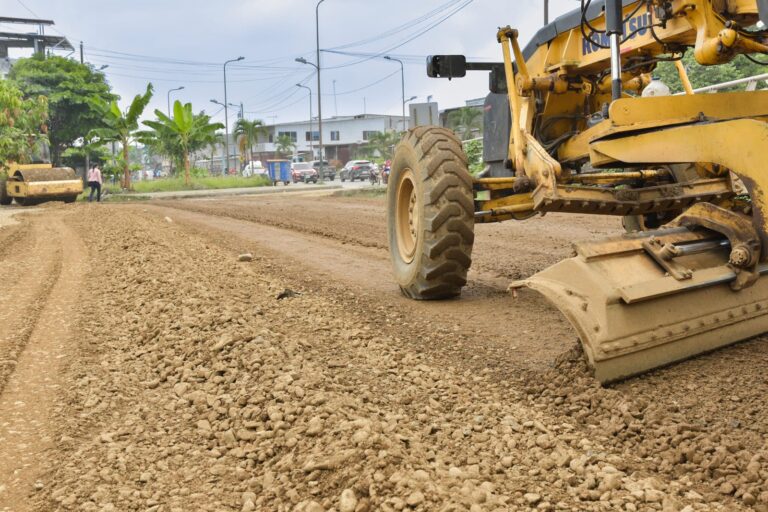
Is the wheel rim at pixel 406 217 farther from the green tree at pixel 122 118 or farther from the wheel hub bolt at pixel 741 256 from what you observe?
the green tree at pixel 122 118

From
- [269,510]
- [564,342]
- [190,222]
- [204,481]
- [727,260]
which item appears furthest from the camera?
[190,222]

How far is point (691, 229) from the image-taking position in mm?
3887

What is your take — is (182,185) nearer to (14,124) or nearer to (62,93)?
(62,93)

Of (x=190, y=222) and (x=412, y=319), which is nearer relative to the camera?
(x=412, y=319)

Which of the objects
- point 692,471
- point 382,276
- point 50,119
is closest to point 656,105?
point 692,471


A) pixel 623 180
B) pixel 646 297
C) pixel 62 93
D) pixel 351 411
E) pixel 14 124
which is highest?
pixel 62 93

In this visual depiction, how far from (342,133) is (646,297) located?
8872 centimetres

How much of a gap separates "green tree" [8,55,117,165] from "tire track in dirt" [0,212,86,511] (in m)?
34.6

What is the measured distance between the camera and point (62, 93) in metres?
40.1

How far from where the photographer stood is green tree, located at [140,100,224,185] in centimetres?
3509

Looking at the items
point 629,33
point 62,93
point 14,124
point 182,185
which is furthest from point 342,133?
point 629,33

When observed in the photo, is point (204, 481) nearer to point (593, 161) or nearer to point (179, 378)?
point (179, 378)

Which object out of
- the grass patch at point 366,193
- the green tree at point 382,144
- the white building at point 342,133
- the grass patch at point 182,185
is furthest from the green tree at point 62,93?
the white building at point 342,133

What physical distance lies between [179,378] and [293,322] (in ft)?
4.17
